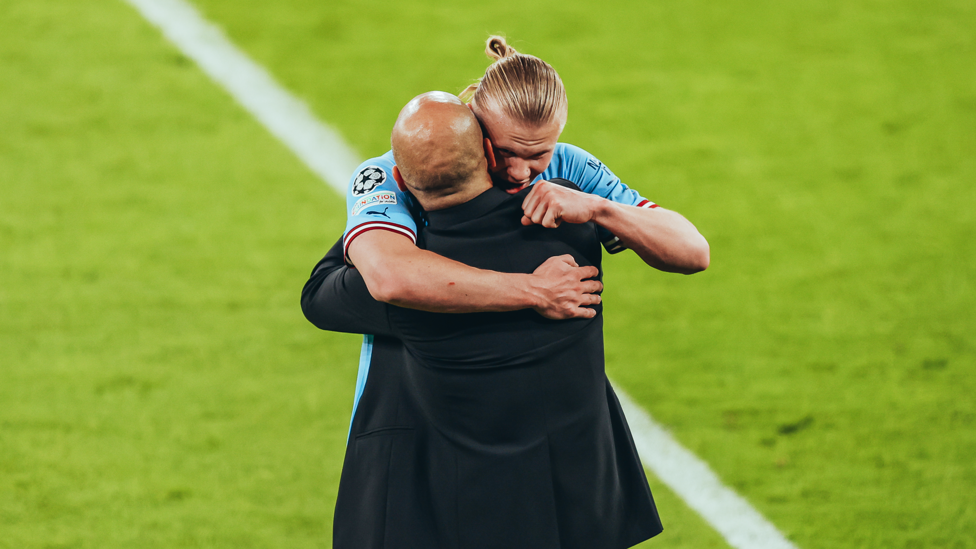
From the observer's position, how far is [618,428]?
199cm

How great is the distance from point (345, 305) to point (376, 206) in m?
0.20

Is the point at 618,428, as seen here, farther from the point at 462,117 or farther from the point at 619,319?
the point at 619,319

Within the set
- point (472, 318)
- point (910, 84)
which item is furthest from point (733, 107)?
point (472, 318)

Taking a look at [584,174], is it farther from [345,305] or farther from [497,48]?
[345,305]

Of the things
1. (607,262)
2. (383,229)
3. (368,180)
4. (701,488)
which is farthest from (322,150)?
(383,229)

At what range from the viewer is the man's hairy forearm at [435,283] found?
1.57 meters

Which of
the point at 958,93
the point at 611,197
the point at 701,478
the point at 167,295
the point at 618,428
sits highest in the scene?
the point at 958,93

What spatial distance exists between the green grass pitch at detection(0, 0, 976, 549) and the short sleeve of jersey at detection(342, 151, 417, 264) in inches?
63.5

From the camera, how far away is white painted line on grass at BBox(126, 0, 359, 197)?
5000mm

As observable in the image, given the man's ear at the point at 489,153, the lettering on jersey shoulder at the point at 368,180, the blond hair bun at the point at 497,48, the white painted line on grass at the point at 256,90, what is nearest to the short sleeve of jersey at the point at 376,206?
the lettering on jersey shoulder at the point at 368,180

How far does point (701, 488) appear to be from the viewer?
319 centimetres

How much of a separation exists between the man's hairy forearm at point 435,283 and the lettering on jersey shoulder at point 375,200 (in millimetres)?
102

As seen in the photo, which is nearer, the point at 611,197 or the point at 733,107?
the point at 611,197

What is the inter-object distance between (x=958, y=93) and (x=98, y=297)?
4.88 m
